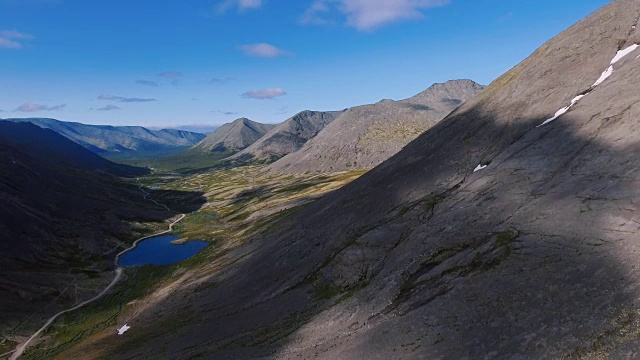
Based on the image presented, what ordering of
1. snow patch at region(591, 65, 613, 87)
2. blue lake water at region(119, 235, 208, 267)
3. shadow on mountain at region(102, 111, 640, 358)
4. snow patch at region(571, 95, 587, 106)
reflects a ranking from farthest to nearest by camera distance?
blue lake water at region(119, 235, 208, 267) → snow patch at region(571, 95, 587, 106) → snow patch at region(591, 65, 613, 87) → shadow on mountain at region(102, 111, 640, 358)

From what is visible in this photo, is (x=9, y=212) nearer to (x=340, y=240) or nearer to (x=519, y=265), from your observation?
(x=340, y=240)

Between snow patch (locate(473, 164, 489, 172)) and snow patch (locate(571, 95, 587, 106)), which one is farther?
snow patch (locate(473, 164, 489, 172))

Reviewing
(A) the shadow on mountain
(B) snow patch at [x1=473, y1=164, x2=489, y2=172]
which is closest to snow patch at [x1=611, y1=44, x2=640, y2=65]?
(A) the shadow on mountain

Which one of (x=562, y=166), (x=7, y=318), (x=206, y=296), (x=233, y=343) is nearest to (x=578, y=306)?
(x=562, y=166)

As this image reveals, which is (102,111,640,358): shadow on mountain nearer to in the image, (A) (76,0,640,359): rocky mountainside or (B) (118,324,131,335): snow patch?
(A) (76,0,640,359): rocky mountainside

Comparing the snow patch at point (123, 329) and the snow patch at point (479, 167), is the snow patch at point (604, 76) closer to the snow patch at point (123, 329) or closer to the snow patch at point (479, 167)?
the snow patch at point (479, 167)

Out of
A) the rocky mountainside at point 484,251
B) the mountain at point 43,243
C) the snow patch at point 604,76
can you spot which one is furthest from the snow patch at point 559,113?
the mountain at point 43,243

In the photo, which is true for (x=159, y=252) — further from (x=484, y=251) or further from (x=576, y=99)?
(x=576, y=99)
